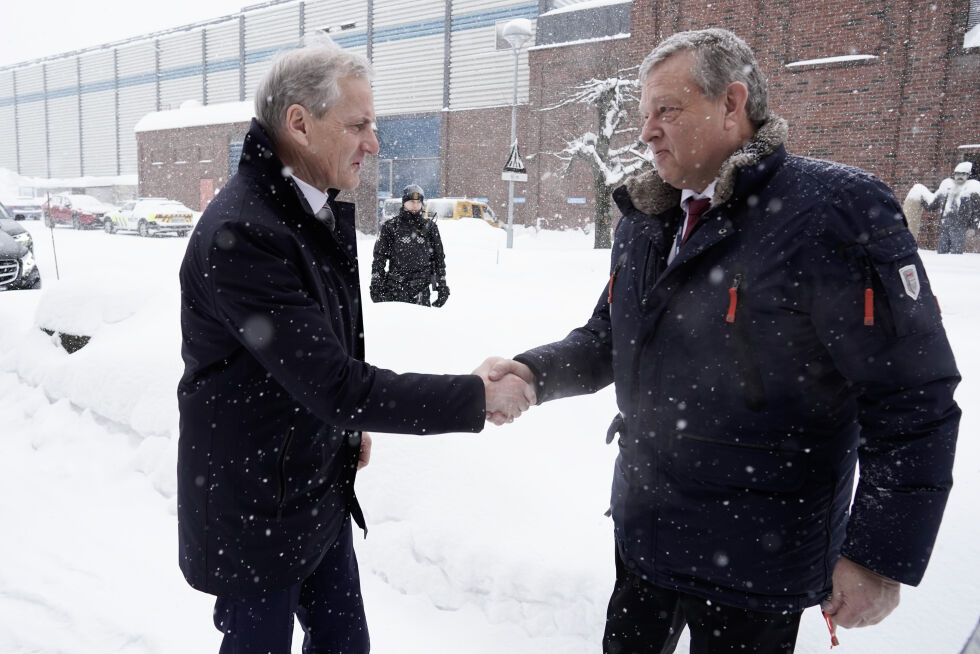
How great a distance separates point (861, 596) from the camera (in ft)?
4.88

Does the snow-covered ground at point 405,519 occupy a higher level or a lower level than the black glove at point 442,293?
lower

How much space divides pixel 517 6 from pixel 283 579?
3191cm

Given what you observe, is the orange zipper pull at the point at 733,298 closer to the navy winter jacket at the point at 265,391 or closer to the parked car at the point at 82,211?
the navy winter jacket at the point at 265,391

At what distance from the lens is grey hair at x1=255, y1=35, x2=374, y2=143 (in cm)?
175

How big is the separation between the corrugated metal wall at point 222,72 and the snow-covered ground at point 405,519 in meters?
23.3

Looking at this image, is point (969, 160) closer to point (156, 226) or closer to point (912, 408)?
→ point (912, 408)

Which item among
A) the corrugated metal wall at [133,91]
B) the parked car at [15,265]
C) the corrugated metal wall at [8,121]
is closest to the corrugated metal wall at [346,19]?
the corrugated metal wall at [133,91]

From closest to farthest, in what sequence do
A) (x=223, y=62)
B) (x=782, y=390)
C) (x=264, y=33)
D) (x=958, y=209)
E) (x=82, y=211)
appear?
(x=782, y=390)
(x=958, y=209)
(x=82, y=211)
(x=264, y=33)
(x=223, y=62)

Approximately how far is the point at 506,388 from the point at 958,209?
16.0m

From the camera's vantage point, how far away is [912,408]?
55.7 inches

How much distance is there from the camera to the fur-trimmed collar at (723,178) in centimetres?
162

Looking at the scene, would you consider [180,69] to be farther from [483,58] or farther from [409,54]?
[483,58]

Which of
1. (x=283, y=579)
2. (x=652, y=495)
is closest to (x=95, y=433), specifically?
(x=283, y=579)

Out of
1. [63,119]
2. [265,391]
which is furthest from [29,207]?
[265,391]
